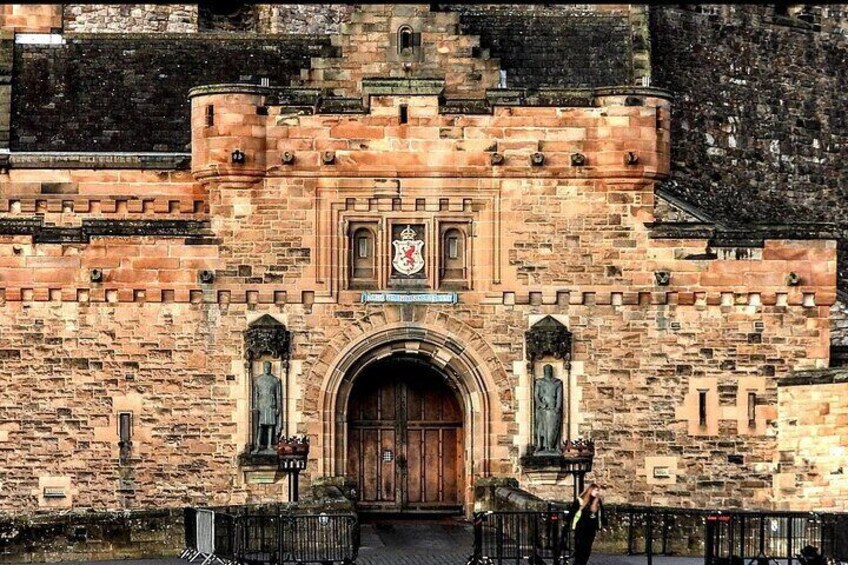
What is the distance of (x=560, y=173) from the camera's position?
4644 centimetres

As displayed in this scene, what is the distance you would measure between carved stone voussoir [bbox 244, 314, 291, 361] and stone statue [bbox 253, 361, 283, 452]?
1.52 ft

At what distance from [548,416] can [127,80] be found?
13652mm

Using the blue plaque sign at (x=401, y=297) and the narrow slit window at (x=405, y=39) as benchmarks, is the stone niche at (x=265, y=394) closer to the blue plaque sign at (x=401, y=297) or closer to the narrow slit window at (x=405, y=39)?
the blue plaque sign at (x=401, y=297)

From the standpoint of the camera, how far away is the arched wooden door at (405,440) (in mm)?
47094

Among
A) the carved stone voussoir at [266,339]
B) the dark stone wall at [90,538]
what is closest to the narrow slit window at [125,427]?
the carved stone voussoir at [266,339]

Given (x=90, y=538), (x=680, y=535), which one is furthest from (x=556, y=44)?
(x=90, y=538)

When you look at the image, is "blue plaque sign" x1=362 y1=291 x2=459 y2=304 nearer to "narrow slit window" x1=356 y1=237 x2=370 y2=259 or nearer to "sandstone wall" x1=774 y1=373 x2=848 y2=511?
"narrow slit window" x1=356 y1=237 x2=370 y2=259

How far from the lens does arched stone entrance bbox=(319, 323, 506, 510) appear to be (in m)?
45.9

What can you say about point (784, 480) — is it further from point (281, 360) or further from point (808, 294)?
point (281, 360)

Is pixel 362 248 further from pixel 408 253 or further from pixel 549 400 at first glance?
pixel 549 400

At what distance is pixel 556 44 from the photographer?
55.0m

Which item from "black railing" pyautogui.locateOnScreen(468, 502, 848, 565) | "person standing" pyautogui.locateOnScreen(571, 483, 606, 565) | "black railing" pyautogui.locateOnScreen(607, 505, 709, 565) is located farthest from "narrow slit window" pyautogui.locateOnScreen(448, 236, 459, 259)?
"person standing" pyautogui.locateOnScreen(571, 483, 606, 565)

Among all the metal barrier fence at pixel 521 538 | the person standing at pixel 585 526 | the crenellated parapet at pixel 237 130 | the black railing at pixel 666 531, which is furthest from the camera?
the crenellated parapet at pixel 237 130

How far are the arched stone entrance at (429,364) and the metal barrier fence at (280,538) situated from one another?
10.1m
